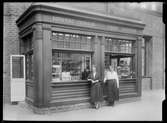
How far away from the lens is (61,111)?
7.09 meters

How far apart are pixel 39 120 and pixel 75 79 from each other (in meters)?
2.69

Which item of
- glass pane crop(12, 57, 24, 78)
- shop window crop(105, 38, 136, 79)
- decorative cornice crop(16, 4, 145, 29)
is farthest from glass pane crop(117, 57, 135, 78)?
glass pane crop(12, 57, 24, 78)

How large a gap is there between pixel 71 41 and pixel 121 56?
348 centimetres

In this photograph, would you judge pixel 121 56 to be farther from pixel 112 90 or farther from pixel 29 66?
pixel 29 66

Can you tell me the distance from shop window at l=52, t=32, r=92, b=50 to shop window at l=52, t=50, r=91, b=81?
364 millimetres

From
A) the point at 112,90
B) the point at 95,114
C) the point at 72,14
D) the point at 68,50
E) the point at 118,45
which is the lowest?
the point at 95,114

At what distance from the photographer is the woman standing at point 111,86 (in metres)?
8.25

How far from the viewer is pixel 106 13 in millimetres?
10906

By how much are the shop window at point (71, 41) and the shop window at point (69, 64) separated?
0.36m

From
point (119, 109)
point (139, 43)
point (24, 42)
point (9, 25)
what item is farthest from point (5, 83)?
point (139, 43)

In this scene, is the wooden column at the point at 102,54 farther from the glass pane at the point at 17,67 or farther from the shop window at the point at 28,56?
the glass pane at the point at 17,67

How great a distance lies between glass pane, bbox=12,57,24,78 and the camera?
876cm

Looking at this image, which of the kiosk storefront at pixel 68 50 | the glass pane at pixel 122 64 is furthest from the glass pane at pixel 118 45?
the glass pane at pixel 122 64

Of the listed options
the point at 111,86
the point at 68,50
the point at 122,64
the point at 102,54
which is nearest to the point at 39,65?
the point at 68,50
